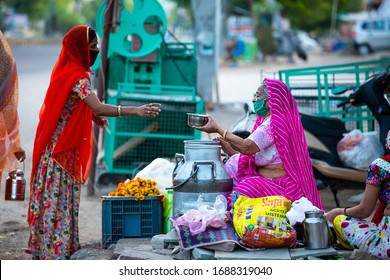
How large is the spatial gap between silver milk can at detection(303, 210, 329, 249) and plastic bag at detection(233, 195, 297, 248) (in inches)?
3.6

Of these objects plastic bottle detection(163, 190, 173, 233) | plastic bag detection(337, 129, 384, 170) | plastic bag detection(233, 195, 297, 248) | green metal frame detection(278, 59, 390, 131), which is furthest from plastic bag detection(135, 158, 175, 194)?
green metal frame detection(278, 59, 390, 131)

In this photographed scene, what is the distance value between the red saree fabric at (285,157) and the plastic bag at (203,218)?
0.26 meters

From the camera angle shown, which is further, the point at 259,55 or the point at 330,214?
the point at 259,55

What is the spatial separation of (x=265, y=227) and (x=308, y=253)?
30 centimetres

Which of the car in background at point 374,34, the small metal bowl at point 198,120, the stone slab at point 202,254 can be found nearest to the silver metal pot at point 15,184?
the small metal bowl at point 198,120

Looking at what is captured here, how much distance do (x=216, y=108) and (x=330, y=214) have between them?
35.0 feet

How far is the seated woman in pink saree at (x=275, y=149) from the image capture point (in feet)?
16.9

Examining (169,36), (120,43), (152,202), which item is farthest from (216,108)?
(152,202)

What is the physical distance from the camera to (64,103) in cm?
525

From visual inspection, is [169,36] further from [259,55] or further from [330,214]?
[259,55]

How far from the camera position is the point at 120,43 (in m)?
8.84

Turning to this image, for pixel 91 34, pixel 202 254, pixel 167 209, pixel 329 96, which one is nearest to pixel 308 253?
pixel 202 254
